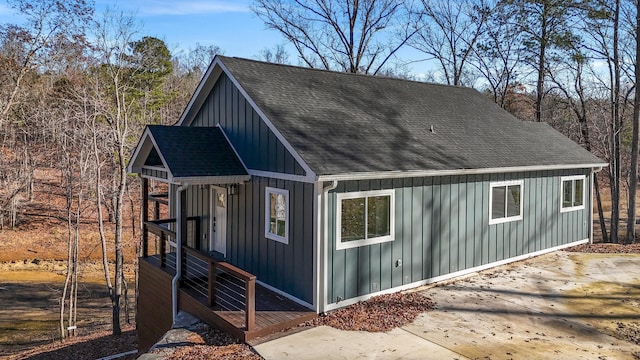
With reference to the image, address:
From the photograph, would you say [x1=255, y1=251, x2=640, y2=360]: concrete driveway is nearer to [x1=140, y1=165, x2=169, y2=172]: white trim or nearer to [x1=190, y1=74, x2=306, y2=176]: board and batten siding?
[x1=190, y1=74, x2=306, y2=176]: board and batten siding

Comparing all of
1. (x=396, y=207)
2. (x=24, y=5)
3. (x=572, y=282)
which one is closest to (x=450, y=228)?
(x=396, y=207)

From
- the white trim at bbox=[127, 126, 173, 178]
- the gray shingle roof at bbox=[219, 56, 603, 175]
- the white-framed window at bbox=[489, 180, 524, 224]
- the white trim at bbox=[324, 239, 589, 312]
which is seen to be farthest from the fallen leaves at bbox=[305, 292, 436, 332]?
the white trim at bbox=[127, 126, 173, 178]

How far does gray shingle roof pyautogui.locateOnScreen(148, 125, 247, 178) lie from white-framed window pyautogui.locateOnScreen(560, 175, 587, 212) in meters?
8.49

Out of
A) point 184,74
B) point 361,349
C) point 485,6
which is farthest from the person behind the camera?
point 184,74

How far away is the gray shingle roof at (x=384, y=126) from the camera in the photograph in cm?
828

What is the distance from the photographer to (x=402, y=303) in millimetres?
8070

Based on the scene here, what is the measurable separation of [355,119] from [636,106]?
44.2 feet

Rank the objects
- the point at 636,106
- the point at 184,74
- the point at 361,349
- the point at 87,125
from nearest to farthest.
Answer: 1. the point at 361,349
2. the point at 87,125
3. the point at 636,106
4. the point at 184,74

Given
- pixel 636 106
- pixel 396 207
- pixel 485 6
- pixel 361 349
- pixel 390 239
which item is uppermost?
pixel 485 6

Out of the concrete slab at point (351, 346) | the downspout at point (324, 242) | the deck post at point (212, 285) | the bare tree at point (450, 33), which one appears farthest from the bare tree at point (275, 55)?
the concrete slab at point (351, 346)

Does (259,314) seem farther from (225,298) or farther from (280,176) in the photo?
(280,176)

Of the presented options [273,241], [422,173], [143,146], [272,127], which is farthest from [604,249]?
[143,146]

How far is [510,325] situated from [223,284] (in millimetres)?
5077

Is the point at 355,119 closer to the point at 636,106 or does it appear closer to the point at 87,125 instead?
the point at 87,125
